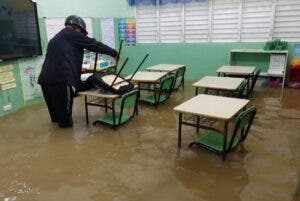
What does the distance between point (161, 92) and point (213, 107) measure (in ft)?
6.65

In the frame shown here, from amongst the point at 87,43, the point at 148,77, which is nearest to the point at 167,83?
the point at 148,77

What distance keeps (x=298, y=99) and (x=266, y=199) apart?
343 cm

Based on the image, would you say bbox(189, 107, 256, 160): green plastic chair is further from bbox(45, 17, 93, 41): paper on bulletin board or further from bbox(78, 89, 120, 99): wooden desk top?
bbox(45, 17, 93, 41): paper on bulletin board

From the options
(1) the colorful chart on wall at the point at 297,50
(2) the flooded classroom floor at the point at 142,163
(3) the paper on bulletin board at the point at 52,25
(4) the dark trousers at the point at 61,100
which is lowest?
(2) the flooded classroom floor at the point at 142,163

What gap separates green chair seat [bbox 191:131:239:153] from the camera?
3156 millimetres

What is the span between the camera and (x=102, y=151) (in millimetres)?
3379

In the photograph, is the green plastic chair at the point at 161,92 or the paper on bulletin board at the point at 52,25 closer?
the green plastic chair at the point at 161,92

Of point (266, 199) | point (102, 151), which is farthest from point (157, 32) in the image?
point (266, 199)

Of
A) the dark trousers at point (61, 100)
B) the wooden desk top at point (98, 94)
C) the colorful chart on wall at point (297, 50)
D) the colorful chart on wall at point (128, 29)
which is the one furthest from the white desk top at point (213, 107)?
the colorful chart on wall at point (128, 29)

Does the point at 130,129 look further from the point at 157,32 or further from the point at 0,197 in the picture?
the point at 157,32

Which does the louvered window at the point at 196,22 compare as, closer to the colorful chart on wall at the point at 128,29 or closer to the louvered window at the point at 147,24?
the louvered window at the point at 147,24

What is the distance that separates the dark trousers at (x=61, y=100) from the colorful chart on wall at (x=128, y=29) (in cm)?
383

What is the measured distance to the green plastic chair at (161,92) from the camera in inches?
188

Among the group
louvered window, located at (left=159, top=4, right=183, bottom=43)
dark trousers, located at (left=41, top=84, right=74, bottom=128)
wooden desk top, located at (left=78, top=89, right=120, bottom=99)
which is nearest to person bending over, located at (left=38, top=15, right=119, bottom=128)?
dark trousers, located at (left=41, top=84, right=74, bottom=128)
